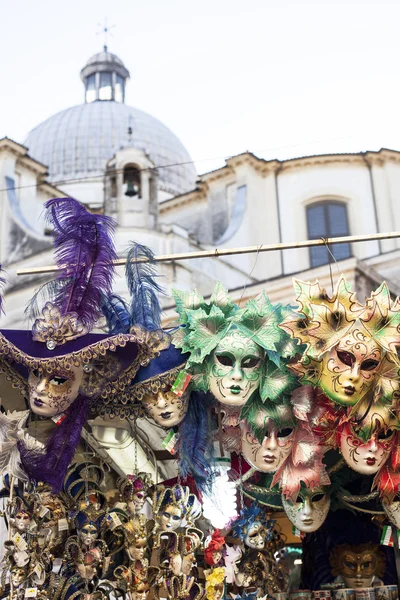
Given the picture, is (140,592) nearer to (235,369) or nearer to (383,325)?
(235,369)

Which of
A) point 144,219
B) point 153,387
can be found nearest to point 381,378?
point 153,387

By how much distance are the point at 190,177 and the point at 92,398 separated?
1969 cm

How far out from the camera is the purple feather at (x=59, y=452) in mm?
4289

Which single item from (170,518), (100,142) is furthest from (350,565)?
(100,142)

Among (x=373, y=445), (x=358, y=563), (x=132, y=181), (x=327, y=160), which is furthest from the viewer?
(x=327, y=160)

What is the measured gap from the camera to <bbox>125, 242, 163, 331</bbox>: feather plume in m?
4.35

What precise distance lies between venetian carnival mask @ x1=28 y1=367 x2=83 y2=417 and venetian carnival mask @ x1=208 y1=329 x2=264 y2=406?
674mm

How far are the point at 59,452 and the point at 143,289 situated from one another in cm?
94

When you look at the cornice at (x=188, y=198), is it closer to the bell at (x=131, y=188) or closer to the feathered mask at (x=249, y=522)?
the bell at (x=131, y=188)

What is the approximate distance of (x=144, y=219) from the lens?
15.7 meters

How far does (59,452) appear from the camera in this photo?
4.31 meters

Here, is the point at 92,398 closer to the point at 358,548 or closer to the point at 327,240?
the point at 327,240

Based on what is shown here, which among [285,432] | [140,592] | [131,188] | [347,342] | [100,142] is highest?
[100,142]

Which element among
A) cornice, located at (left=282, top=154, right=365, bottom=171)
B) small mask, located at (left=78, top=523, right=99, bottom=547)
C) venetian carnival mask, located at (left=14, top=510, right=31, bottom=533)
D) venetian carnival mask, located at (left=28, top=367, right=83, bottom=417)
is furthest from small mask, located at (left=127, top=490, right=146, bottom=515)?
cornice, located at (left=282, top=154, right=365, bottom=171)
